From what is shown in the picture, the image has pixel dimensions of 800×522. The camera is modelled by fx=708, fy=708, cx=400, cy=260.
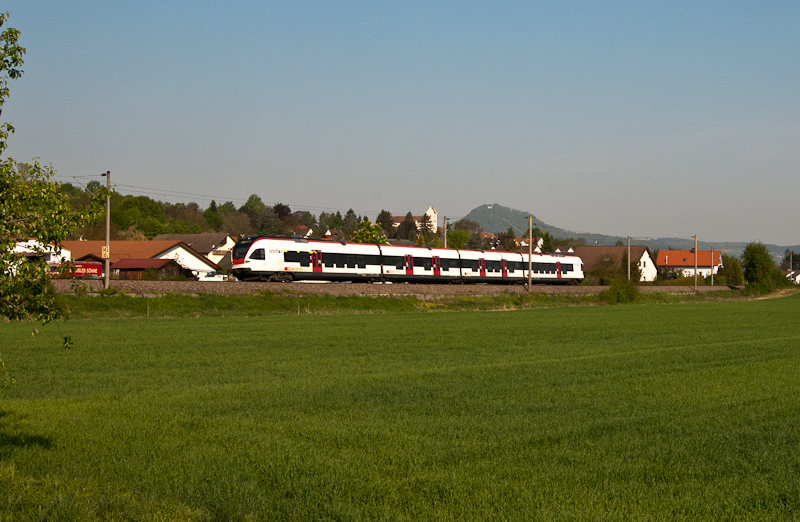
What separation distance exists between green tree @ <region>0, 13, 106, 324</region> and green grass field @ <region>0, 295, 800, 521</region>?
1.70 metres

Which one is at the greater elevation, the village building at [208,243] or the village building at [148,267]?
the village building at [208,243]

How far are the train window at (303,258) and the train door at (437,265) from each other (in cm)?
1228

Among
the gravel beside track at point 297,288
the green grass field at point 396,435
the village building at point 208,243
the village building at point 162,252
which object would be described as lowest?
the green grass field at point 396,435

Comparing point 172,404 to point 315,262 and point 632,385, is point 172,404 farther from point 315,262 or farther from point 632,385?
point 315,262

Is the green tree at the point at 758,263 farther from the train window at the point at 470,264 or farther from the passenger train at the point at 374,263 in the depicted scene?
the train window at the point at 470,264

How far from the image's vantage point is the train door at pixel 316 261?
45531mm

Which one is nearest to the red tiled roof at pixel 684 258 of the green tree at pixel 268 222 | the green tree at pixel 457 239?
the green tree at pixel 457 239

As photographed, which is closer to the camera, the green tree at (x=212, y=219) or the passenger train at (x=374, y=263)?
the passenger train at (x=374, y=263)

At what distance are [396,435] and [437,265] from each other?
45044mm

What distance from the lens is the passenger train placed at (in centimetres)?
4362

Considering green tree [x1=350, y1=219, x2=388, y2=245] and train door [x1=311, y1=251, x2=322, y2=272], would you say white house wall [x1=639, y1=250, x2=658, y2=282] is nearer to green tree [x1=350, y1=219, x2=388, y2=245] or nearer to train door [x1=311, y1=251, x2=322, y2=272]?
green tree [x1=350, y1=219, x2=388, y2=245]

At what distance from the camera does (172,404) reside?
1188 cm

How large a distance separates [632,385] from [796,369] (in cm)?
561

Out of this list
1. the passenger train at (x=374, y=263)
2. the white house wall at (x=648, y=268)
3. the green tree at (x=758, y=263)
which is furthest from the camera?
the white house wall at (x=648, y=268)
